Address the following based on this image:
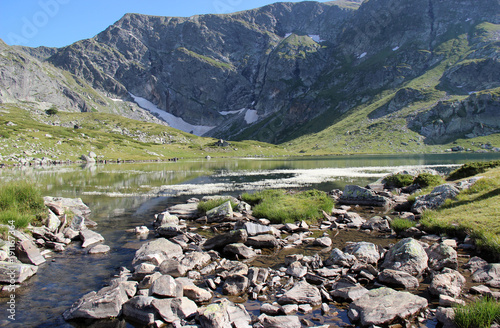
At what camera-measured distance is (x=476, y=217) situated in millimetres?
16750

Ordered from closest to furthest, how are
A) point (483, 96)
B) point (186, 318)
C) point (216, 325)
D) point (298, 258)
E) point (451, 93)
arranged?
point (216, 325)
point (186, 318)
point (298, 258)
point (483, 96)
point (451, 93)

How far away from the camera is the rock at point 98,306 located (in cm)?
932

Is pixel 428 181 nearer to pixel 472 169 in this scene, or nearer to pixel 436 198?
pixel 472 169

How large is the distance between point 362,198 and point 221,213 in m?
16.1

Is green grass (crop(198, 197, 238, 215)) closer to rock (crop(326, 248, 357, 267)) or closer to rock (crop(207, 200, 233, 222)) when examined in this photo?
rock (crop(207, 200, 233, 222))

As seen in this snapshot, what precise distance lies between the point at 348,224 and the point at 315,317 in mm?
13040

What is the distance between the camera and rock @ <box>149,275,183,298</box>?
10.1 meters

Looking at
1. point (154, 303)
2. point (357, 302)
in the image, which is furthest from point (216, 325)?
point (357, 302)

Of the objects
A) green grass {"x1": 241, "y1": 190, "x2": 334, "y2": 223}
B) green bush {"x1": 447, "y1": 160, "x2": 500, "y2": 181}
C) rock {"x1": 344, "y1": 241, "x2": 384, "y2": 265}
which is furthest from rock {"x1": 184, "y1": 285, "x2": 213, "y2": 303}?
green bush {"x1": 447, "y1": 160, "x2": 500, "y2": 181}

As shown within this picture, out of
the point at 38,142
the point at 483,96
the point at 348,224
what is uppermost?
the point at 483,96

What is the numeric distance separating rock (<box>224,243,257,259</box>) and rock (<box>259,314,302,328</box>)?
633 cm

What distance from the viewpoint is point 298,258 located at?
1374 cm

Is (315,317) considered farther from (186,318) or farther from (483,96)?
(483,96)

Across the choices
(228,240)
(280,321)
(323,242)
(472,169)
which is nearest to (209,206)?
(228,240)
